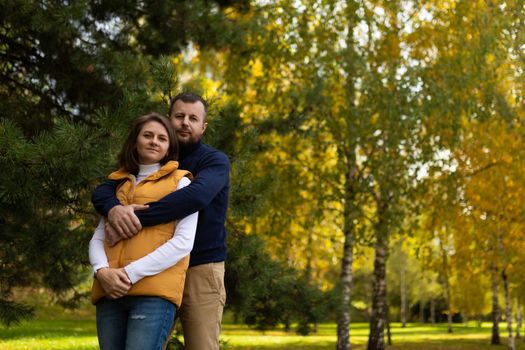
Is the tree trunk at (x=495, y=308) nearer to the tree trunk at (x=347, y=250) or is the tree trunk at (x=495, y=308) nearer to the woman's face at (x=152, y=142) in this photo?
the tree trunk at (x=347, y=250)

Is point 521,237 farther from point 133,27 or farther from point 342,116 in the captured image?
point 133,27

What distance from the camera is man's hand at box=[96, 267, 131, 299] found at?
90.0 inches

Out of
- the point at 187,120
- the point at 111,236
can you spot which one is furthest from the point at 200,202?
the point at 187,120

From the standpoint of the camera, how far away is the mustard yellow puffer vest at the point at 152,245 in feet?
7.68

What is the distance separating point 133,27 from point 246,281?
344 centimetres

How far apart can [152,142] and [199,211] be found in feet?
1.30

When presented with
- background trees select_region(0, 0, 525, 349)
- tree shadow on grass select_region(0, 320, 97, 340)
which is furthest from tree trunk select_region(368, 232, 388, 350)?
tree shadow on grass select_region(0, 320, 97, 340)

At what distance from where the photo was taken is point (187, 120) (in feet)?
9.29

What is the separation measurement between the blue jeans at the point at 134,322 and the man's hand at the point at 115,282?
0.06 m


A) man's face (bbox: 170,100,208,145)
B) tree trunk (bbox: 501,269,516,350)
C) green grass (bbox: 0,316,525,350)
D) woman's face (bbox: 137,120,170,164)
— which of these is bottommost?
green grass (bbox: 0,316,525,350)

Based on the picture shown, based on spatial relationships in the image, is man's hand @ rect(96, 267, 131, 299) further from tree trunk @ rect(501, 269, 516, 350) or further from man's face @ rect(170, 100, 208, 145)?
tree trunk @ rect(501, 269, 516, 350)

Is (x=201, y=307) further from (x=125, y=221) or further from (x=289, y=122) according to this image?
(x=289, y=122)

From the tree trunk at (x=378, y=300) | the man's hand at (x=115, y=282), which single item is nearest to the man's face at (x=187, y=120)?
the man's hand at (x=115, y=282)

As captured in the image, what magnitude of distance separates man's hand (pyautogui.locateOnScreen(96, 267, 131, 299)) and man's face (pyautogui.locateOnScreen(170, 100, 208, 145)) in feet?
2.56
